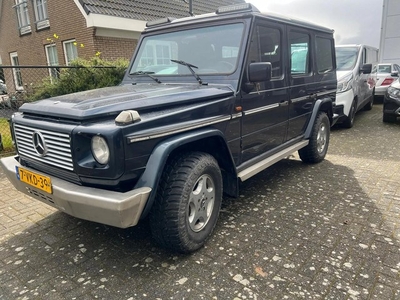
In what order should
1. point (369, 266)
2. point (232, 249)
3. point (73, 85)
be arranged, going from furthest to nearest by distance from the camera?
point (73, 85), point (232, 249), point (369, 266)

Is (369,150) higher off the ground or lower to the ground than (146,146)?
lower

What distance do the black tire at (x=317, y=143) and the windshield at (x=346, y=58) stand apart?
3.22m

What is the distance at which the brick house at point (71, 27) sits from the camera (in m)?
10.0

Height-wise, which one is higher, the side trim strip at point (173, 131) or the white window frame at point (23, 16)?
the white window frame at point (23, 16)

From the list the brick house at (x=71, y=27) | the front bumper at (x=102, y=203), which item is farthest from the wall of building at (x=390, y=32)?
the front bumper at (x=102, y=203)

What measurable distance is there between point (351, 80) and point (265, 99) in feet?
15.7

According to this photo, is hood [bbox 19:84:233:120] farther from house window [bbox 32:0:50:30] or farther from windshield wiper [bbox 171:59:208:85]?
house window [bbox 32:0:50:30]

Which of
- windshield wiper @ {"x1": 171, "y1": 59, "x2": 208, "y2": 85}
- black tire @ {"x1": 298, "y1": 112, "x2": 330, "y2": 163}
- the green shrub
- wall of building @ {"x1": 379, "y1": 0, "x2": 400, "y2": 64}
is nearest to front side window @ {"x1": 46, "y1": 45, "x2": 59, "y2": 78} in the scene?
the green shrub

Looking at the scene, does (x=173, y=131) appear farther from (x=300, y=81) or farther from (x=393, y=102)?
(x=393, y=102)

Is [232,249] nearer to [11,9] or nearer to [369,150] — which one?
[369,150]

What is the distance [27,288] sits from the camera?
230cm

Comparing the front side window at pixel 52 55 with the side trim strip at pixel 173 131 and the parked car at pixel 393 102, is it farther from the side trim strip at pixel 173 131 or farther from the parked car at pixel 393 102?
the side trim strip at pixel 173 131

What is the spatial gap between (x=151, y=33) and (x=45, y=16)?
455 inches

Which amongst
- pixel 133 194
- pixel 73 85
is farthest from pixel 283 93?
pixel 73 85
